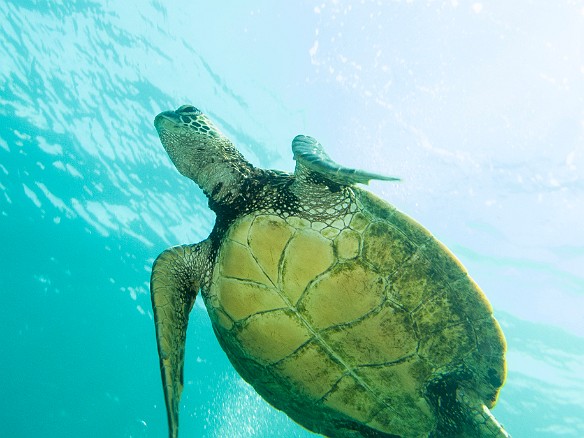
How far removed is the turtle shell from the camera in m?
3.06

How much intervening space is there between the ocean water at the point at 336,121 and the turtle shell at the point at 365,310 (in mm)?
9637

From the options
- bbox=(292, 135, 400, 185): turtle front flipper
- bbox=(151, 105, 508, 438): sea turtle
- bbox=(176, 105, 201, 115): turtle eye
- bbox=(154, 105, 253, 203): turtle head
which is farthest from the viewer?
bbox=(176, 105, 201, 115): turtle eye

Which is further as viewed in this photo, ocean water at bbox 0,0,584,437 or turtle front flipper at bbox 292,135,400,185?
ocean water at bbox 0,0,584,437

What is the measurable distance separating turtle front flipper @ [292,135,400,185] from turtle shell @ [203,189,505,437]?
0.32 m

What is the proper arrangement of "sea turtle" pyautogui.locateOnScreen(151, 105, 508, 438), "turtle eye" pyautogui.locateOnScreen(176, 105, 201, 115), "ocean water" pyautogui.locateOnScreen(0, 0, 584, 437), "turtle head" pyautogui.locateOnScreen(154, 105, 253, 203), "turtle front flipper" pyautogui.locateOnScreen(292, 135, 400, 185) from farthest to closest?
"ocean water" pyautogui.locateOnScreen(0, 0, 584, 437) < "turtle eye" pyautogui.locateOnScreen(176, 105, 201, 115) < "turtle head" pyautogui.locateOnScreen(154, 105, 253, 203) < "sea turtle" pyautogui.locateOnScreen(151, 105, 508, 438) < "turtle front flipper" pyautogui.locateOnScreen(292, 135, 400, 185)

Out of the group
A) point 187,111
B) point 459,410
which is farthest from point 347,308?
point 187,111

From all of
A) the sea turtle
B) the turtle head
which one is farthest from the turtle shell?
the turtle head

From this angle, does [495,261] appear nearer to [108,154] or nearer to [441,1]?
[441,1]

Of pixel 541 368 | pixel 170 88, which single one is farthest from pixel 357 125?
pixel 541 368

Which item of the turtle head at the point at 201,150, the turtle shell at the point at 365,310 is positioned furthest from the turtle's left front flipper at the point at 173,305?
the turtle head at the point at 201,150

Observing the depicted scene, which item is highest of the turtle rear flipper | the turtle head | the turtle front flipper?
the turtle front flipper

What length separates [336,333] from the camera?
3.18 m

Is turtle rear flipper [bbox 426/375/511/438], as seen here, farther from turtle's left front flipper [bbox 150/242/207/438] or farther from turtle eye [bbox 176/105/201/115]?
turtle eye [bbox 176/105/201/115]

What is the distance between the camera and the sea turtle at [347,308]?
10.0ft
